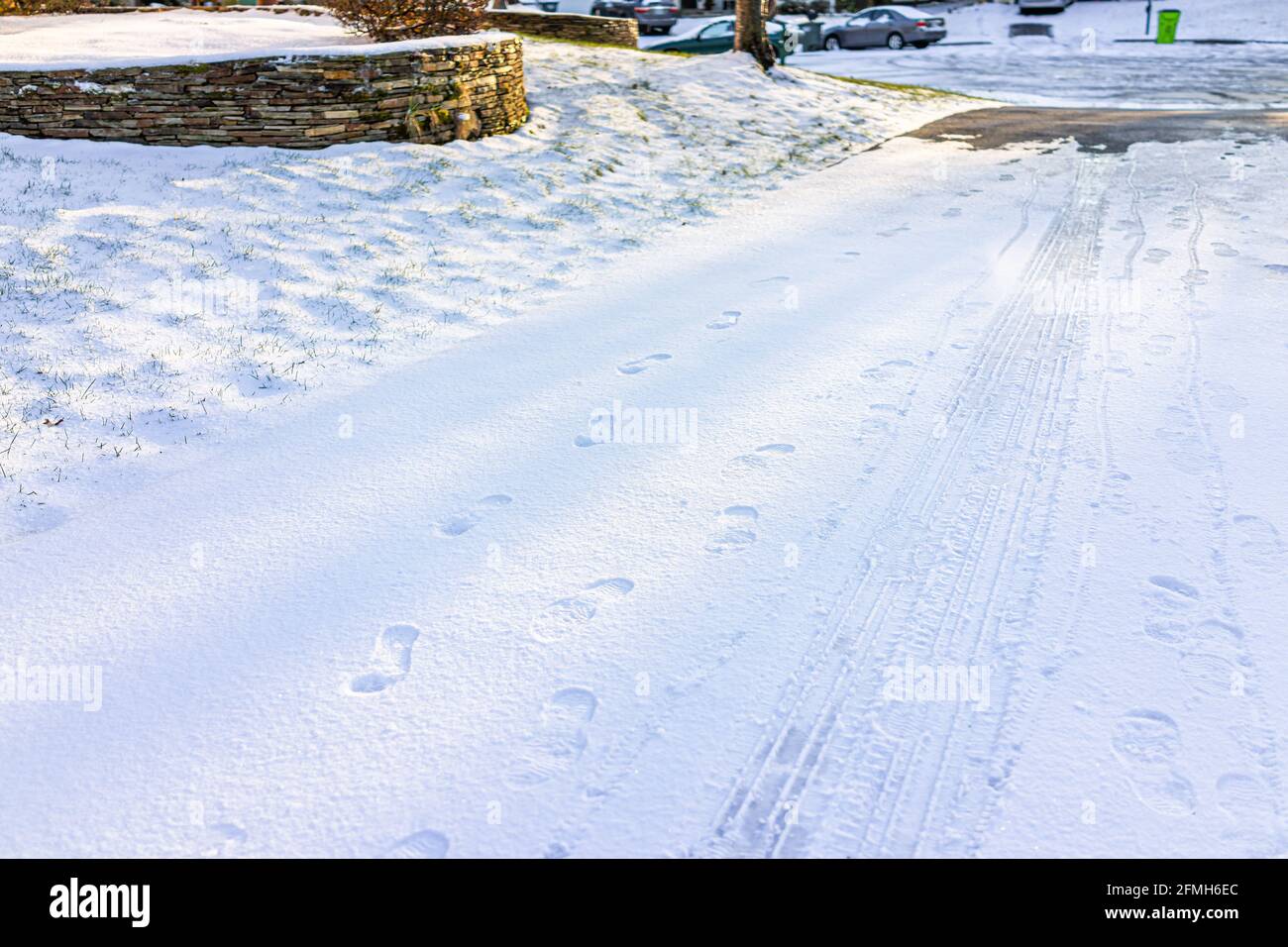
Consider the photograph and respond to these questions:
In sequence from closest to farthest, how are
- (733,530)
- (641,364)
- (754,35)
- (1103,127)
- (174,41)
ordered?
1. (733,530)
2. (641,364)
3. (174,41)
4. (1103,127)
5. (754,35)

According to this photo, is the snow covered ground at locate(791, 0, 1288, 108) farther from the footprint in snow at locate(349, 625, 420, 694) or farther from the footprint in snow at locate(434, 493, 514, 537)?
the footprint in snow at locate(349, 625, 420, 694)

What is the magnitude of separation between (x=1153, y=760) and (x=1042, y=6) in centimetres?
3239

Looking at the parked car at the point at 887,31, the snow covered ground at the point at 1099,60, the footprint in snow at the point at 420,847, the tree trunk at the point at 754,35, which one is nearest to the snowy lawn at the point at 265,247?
the footprint in snow at the point at 420,847

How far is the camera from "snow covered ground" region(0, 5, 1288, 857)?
243 centimetres

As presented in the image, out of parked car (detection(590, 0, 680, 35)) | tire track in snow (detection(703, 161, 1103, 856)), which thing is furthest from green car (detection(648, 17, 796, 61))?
tire track in snow (detection(703, 161, 1103, 856))

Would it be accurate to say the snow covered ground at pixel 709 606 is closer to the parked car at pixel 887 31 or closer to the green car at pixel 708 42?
the green car at pixel 708 42

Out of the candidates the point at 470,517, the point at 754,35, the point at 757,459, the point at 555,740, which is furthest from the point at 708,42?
the point at 555,740

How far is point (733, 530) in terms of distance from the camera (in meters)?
3.58

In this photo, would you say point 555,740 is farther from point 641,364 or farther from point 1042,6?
point 1042,6

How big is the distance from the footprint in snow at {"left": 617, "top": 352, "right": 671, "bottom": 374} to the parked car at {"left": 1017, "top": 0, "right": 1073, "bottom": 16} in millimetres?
29849

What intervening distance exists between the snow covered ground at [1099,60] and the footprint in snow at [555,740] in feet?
49.4

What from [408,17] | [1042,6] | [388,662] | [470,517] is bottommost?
[388,662]

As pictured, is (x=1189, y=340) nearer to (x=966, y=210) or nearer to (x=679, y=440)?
(x=679, y=440)
